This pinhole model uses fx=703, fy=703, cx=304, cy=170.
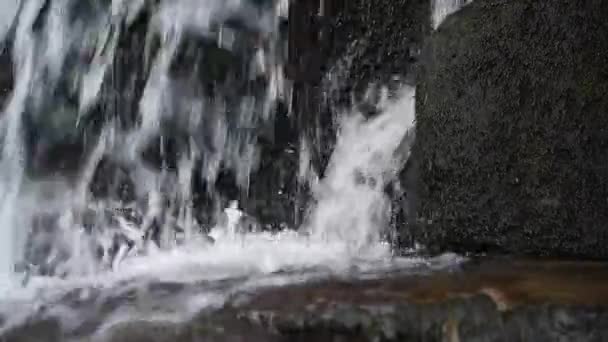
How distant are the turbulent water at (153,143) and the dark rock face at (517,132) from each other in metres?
0.59

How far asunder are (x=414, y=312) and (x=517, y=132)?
3.22 feet

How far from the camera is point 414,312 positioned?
1761 mm

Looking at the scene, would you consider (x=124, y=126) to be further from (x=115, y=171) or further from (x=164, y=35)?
(x=164, y=35)

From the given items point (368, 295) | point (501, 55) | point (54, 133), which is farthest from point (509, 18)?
point (54, 133)

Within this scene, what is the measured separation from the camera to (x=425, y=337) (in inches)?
67.6

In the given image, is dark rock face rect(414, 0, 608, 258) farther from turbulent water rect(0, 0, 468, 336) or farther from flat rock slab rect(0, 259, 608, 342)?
turbulent water rect(0, 0, 468, 336)

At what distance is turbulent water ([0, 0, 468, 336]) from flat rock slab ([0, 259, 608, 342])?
1166 millimetres

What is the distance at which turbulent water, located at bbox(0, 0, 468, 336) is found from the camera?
11.6 ft

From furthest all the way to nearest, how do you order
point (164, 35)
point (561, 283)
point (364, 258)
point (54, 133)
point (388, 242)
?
point (54, 133) < point (164, 35) < point (388, 242) < point (364, 258) < point (561, 283)

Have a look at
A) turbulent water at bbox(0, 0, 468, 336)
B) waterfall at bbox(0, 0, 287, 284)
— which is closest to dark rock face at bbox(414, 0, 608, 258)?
turbulent water at bbox(0, 0, 468, 336)

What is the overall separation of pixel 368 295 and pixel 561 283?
0.53 m

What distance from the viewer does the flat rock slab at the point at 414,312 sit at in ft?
5.49

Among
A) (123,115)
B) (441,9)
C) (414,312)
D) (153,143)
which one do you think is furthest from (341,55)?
(414,312)

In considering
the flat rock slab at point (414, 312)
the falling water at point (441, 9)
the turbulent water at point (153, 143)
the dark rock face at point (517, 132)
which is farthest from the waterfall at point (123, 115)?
the flat rock slab at point (414, 312)
